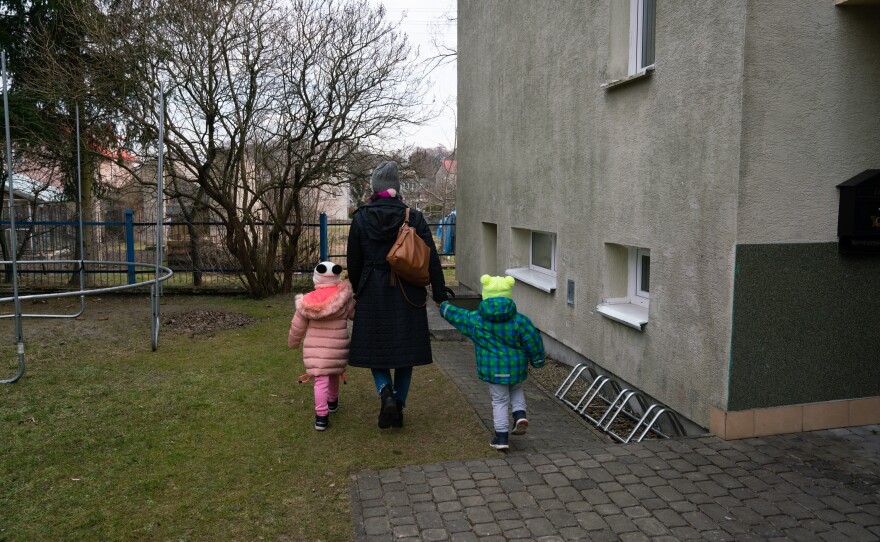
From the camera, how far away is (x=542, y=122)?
8.35 m

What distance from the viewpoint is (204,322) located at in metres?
10.6

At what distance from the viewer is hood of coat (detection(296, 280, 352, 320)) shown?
5.44 meters

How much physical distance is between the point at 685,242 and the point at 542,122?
137 inches

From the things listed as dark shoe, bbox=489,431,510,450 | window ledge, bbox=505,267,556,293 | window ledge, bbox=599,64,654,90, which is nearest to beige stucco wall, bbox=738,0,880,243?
window ledge, bbox=599,64,654,90

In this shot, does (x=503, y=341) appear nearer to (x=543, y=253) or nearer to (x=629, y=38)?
(x=629, y=38)

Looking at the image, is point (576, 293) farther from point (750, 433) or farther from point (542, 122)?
point (750, 433)

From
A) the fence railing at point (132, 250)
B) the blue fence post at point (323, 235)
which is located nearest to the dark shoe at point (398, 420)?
the fence railing at point (132, 250)

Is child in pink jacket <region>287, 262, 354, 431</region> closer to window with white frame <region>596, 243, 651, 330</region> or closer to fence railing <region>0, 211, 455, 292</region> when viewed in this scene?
window with white frame <region>596, 243, 651, 330</region>

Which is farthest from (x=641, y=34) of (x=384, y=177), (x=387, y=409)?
(x=387, y=409)

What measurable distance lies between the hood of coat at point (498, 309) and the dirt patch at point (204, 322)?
20.1 feet

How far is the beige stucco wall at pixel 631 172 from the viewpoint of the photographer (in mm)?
4922

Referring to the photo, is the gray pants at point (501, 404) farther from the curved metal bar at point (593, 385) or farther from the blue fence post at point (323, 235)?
the blue fence post at point (323, 235)

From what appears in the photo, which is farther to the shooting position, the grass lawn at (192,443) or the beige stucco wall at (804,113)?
the beige stucco wall at (804,113)

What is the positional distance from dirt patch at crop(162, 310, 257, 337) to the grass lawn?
1.35 meters
